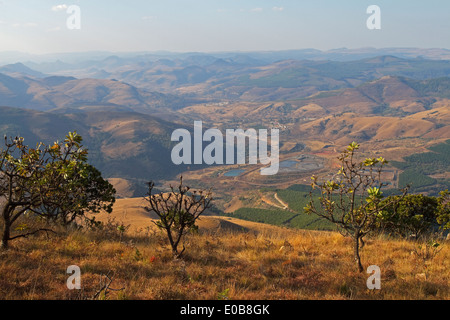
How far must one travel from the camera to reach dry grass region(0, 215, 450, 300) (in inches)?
257

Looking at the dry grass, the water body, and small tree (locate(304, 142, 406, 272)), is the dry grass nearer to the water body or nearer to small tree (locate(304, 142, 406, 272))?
small tree (locate(304, 142, 406, 272))

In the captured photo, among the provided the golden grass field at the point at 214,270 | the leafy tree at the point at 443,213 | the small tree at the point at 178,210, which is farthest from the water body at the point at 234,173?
the small tree at the point at 178,210

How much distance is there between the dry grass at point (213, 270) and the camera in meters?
6.53

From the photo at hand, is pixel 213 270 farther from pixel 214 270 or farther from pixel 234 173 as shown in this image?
pixel 234 173

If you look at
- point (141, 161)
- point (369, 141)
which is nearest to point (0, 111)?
point (141, 161)

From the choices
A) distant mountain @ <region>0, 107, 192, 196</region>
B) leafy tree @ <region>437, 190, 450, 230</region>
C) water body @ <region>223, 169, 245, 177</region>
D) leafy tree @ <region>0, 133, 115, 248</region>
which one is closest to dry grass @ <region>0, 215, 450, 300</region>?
leafy tree @ <region>0, 133, 115, 248</region>

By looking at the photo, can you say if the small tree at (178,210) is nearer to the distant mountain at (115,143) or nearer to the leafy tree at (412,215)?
the leafy tree at (412,215)

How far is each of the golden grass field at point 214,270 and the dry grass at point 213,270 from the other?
0.07ft

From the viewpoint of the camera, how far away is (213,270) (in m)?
7.98

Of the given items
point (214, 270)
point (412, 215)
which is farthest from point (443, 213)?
point (214, 270)

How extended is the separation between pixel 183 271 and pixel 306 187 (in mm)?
120268

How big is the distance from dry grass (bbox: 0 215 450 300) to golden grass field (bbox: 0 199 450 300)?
0.02 metres

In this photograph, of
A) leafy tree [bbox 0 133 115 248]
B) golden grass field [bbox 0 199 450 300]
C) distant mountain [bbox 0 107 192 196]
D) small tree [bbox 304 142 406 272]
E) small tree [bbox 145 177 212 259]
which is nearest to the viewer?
golden grass field [bbox 0 199 450 300]
